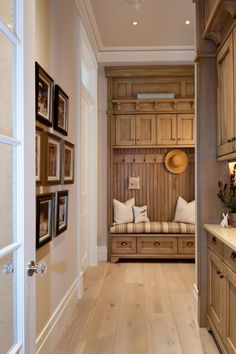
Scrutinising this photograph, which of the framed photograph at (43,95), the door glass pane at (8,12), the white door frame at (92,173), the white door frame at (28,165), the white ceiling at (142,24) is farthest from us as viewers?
the white door frame at (92,173)

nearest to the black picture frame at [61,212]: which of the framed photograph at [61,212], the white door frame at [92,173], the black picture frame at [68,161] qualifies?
the framed photograph at [61,212]

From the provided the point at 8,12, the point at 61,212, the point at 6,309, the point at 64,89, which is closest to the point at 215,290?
the point at 61,212

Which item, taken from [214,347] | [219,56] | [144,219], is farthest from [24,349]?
[144,219]

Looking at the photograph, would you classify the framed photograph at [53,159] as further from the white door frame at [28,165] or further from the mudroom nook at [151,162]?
the mudroom nook at [151,162]

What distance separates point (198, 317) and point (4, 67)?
2.65 m

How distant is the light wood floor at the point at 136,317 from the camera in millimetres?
2551

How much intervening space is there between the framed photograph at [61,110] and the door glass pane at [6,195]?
144cm

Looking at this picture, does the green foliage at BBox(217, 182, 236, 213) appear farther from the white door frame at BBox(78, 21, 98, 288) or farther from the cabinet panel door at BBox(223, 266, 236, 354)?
the white door frame at BBox(78, 21, 98, 288)

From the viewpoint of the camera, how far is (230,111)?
2.51 m

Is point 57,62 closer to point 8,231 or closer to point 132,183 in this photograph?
point 8,231

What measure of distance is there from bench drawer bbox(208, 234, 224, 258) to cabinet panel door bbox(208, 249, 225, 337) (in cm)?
5

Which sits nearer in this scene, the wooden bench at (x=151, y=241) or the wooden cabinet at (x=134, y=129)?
the wooden bench at (x=151, y=241)

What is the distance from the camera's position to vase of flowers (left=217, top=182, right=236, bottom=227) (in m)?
2.74

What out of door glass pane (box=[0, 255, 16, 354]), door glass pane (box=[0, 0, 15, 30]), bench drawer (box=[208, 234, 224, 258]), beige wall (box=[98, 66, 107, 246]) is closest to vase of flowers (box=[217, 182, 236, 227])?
bench drawer (box=[208, 234, 224, 258])
